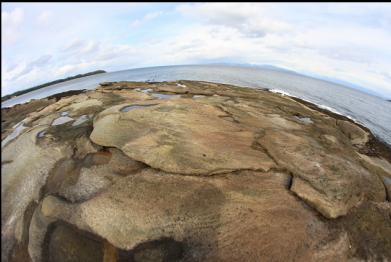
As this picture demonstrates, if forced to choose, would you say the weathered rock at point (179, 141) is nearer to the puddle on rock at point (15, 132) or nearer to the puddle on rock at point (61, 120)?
the puddle on rock at point (61, 120)

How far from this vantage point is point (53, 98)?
11273 mm

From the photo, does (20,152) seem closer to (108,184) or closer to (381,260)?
(108,184)

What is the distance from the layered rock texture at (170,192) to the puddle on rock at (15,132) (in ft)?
0.14

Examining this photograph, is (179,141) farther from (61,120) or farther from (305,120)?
(305,120)

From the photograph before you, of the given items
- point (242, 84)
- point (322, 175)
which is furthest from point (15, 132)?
point (242, 84)

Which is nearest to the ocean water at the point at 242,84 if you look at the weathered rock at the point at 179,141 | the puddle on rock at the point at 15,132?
the puddle on rock at the point at 15,132

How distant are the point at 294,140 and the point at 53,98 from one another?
35.0 ft

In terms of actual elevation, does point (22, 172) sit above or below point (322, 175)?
above

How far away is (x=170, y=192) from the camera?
9.10 metres

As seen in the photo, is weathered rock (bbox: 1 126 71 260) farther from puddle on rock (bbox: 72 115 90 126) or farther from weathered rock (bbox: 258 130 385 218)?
weathered rock (bbox: 258 130 385 218)

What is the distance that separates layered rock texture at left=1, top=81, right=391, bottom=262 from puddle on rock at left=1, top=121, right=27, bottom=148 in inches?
1.7

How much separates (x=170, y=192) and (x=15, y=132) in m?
4.84

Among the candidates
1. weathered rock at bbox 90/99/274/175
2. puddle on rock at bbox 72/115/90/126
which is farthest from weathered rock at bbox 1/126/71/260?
weathered rock at bbox 90/99/274/175

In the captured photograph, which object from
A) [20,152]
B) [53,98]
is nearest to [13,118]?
[20,152]
